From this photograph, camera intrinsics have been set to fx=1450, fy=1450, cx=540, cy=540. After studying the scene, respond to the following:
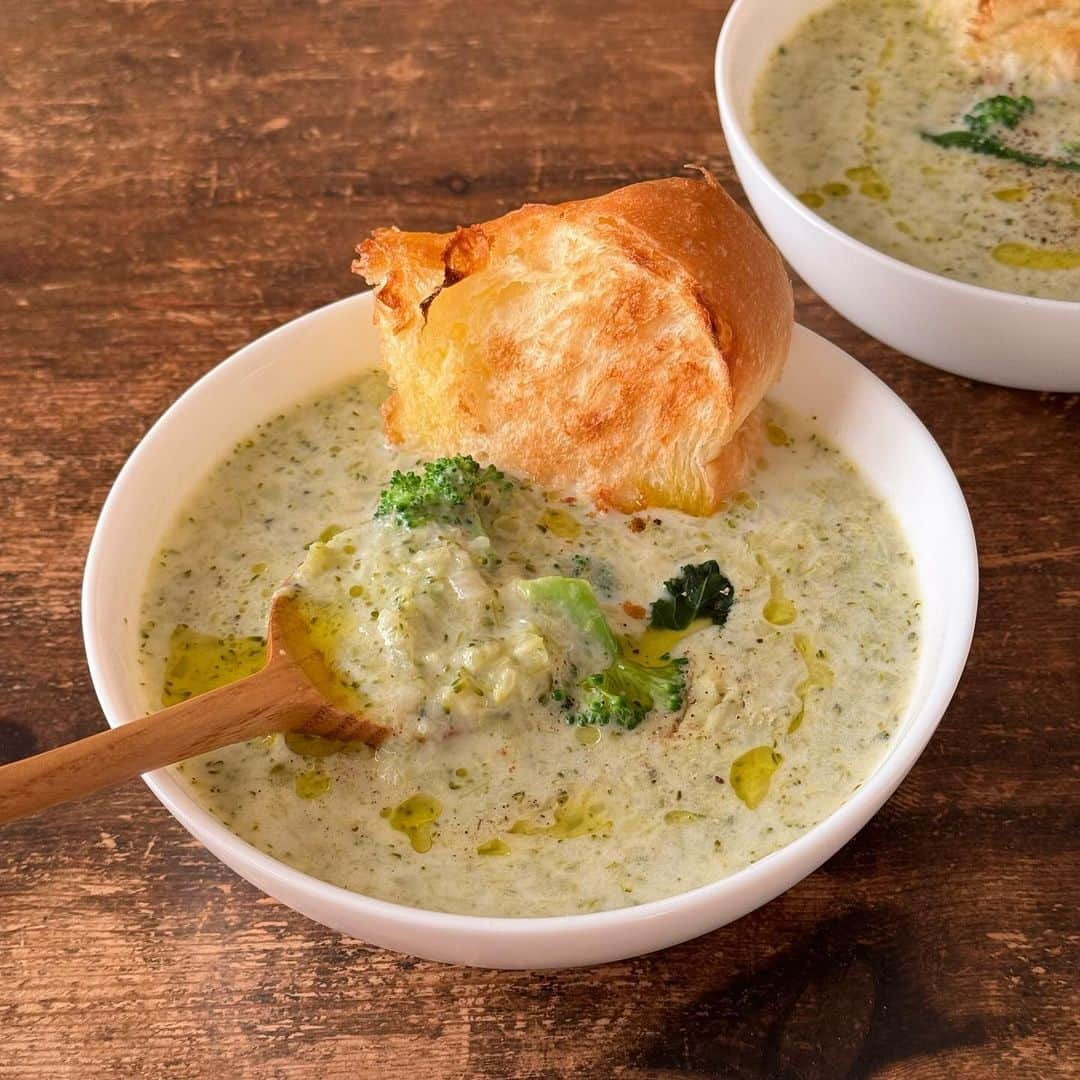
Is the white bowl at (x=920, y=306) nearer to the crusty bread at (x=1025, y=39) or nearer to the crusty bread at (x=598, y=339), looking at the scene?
the crusty bread at (x=598, y=339)

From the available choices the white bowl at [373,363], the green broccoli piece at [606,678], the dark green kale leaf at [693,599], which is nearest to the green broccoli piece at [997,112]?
the white bowl at [373,363]

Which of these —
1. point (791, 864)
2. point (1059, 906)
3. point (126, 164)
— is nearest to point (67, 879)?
point (791, 864)

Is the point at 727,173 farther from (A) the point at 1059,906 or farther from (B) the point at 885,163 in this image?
(A) the point at 1059,906

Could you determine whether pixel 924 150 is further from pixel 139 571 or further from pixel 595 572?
pixel 139 571

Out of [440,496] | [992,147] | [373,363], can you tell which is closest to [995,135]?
[992,147]

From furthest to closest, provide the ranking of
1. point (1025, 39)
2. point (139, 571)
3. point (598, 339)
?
1. point (1025, 39)
2. point (598, 339)
3. point (139, 571)

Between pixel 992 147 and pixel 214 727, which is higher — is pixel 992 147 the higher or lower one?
the higher one
